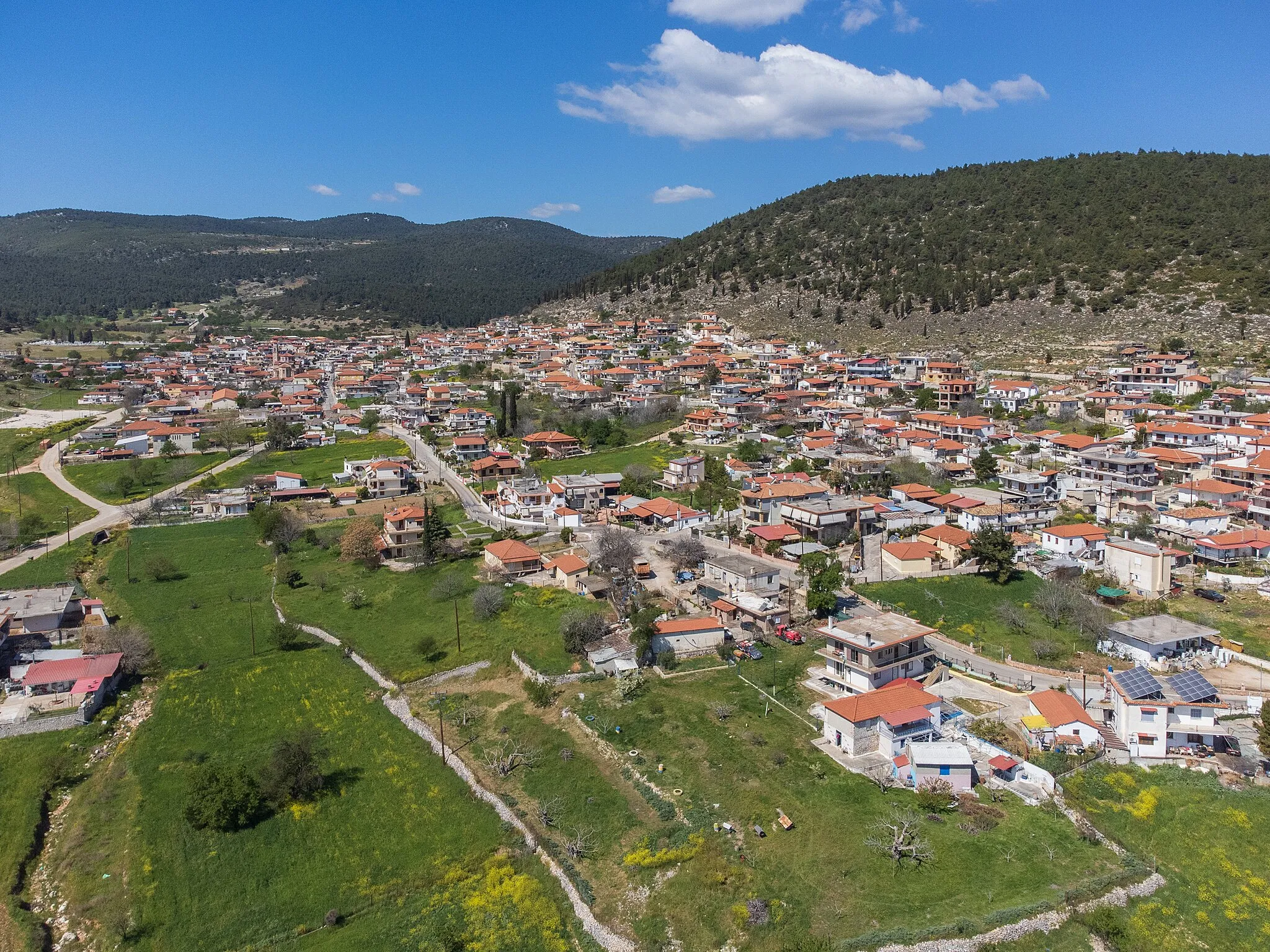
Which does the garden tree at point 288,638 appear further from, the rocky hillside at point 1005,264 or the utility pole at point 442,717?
the rocky hillside at point 1005,264

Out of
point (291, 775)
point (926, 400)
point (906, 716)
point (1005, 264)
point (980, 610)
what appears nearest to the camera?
point (291, 775)

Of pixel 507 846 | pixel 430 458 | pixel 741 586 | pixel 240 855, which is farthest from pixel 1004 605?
pixel 430 458

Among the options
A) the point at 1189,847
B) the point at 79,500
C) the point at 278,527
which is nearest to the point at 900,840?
the point at 1189,847

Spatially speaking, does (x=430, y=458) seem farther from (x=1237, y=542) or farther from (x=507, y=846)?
(x=1237, y=542)

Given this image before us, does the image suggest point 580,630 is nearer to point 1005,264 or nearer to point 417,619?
point 417,619

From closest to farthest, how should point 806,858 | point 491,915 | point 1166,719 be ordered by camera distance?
point 491,915 → point 806,858 → point 1166,719

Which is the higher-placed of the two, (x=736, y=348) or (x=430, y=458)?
(x=736, y=348)

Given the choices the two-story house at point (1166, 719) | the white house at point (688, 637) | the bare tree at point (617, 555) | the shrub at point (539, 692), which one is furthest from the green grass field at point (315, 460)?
the two-story house at point (1166, 719)

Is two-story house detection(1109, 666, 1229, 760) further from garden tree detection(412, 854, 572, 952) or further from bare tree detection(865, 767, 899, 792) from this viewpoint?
garden tree detection(412, 854, 572, 952)
